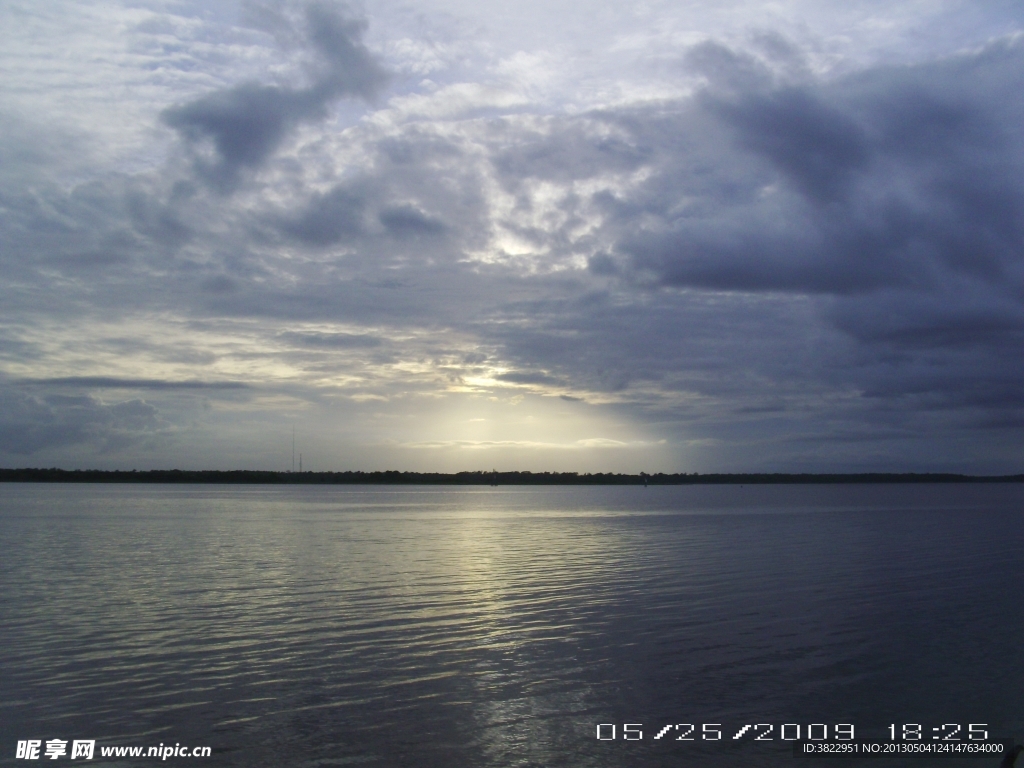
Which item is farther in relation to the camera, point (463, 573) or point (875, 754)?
point (463, 573)

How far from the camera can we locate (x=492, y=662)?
1493 cm

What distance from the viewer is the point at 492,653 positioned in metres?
15.7

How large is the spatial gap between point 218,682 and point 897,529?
1918 inches

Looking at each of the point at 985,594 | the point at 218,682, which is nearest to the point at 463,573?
the point at 218,682

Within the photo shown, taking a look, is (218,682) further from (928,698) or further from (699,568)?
(699,568)

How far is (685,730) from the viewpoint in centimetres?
1157

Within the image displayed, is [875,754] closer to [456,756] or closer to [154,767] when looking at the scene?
[456,756]

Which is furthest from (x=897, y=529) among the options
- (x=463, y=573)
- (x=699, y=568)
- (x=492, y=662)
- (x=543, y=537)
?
(x=492, y=662)

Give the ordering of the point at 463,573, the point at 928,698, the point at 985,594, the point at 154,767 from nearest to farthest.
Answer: the point at 154,767
the point at 928,698
the point at 985,594
the point at 463,573

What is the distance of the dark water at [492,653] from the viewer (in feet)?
36.6

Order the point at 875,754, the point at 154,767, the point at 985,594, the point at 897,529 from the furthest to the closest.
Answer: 1. the point at 897,529
2. the point at 985,594
3. the point at 875,754
4. the point at 154,767

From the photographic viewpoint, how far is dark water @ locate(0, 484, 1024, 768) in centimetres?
1116

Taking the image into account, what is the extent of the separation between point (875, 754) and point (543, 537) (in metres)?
34.6

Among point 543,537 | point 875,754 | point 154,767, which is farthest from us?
point 543,537
